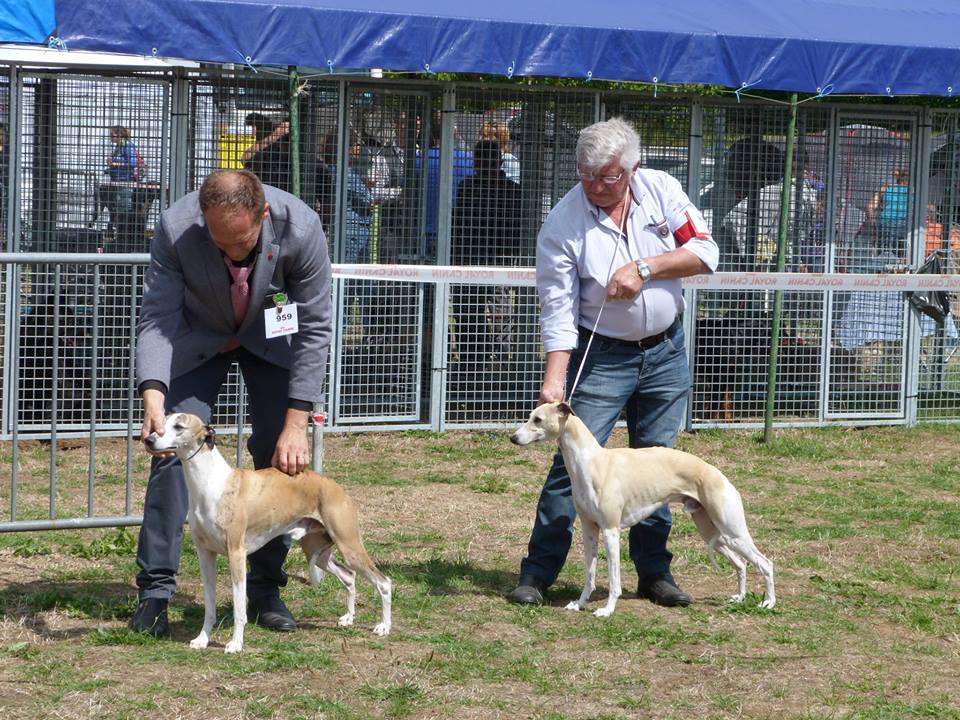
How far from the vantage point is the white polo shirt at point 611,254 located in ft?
17.1

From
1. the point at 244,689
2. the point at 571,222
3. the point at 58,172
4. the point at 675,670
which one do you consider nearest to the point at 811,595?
the point at 675,670

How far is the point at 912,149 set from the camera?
10508 mm

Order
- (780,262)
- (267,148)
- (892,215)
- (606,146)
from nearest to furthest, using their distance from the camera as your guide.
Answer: (606,146), (267,148), (780,262), (892,215)

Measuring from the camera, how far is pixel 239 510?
454cm

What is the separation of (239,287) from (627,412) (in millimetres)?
1911

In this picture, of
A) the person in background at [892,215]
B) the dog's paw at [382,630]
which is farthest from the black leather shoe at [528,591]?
the person in background at [892,215]

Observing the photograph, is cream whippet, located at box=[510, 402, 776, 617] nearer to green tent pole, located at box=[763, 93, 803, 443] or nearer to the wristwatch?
the wristwatch

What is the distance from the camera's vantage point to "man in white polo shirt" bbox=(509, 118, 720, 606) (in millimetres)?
5121

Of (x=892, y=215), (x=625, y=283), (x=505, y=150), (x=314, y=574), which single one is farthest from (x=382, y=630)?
(x=892, y=215)

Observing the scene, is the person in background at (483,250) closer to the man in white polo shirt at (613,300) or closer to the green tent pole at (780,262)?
the green tent pole at (780,262)

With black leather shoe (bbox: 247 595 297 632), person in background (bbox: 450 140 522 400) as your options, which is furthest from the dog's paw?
person in background (bbox: 450 140 522 400)

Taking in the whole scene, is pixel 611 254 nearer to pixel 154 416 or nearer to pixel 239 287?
pixel 239 287

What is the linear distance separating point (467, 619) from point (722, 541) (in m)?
1.10

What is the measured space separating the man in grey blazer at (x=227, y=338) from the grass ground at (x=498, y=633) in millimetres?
423
